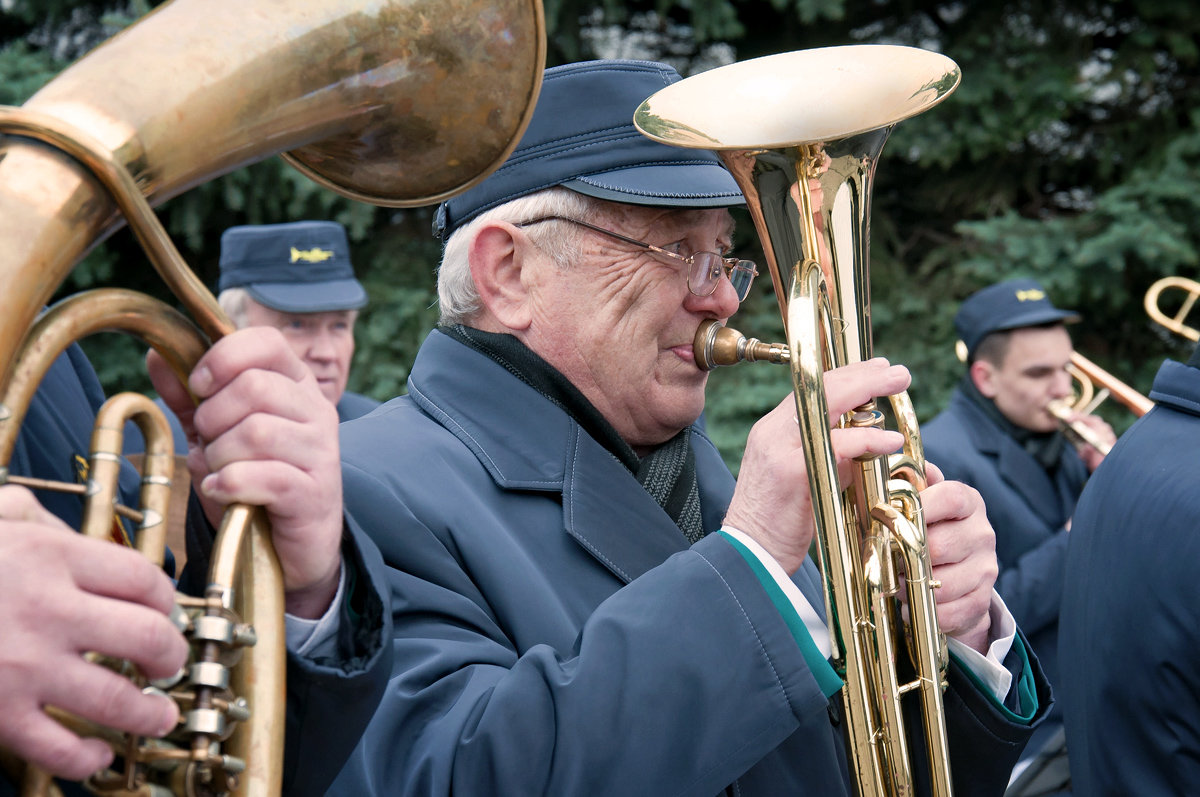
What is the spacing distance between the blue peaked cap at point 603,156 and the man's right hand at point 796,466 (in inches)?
19.5

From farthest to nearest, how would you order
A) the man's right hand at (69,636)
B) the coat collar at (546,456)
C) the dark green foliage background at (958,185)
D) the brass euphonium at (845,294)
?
the dark green foliage background at (958,185), the coat collar at (546,456), the brass euphonium at (845,294), the man's right hand at (69,636)

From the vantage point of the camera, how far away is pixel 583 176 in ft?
6.91

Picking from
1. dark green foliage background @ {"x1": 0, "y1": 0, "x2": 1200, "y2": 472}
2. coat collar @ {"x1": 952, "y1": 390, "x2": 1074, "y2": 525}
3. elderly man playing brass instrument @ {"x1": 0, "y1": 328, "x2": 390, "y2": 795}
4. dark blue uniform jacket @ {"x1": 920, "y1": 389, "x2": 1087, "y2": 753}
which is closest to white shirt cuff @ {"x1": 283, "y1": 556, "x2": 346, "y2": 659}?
elderly man playing brass instrument @ {"x1": 0, "y1": 328, "x2": 390, "y2": 795}

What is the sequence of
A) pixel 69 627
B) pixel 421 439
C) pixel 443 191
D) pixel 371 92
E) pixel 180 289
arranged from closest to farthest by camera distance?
pixel 69 627, pixel 180 289, pixel 371 92, pixel 443 191, pixel 421 439

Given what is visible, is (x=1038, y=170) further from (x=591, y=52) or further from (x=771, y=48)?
(x=591, y=52)

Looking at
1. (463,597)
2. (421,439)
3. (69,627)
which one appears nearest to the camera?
(69,627)

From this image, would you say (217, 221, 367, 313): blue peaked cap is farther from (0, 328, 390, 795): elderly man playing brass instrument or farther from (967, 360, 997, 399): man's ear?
(0, 328, 390, 795): elderly man playing brass instrument

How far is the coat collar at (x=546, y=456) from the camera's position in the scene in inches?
76.4

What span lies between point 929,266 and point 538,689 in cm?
636

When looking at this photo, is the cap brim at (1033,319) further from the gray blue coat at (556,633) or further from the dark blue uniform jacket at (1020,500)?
the gray blue coat at (556,633)

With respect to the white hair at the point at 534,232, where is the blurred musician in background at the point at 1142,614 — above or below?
below

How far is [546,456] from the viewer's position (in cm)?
202

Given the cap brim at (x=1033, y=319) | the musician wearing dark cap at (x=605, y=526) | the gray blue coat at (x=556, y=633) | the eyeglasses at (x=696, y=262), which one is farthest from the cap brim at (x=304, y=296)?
the cap brim at (x=1033, y=319)

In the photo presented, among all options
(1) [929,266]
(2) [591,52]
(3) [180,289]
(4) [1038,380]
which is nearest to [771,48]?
(2) [591,52]
